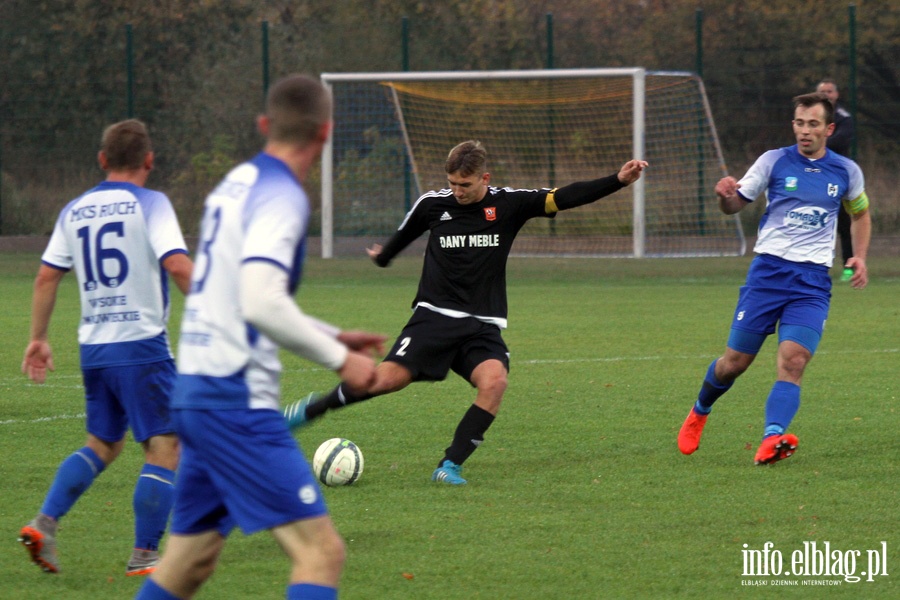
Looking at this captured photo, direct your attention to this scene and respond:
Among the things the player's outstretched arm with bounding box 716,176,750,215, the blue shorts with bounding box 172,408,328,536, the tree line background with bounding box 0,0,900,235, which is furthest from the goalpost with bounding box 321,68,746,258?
the blue shorts with bounding box 172,408,328,536

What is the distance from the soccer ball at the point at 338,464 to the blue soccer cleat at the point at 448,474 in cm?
38

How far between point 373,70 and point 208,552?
21924 millimetres

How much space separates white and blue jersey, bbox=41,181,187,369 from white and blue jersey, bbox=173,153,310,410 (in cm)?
147

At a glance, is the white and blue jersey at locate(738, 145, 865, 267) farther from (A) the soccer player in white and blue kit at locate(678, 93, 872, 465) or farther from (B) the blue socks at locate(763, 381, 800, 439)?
(B) the blue socks at locate(763, 381, 800, 439)

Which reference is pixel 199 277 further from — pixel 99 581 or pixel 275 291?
pixel 99 581

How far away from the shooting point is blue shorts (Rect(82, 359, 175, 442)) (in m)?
4.91

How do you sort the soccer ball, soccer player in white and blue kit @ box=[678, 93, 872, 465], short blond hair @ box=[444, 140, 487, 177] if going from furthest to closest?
soccer player in white and blue kit @ box=[678, 93, 872, 465]
short blond hair @ box=[444, 140, 487, 177]
the soccer ball

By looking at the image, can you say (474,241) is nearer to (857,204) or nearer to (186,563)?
(857,204)

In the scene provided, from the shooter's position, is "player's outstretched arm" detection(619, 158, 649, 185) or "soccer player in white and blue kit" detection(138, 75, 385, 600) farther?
"player's outstretched arm" detection(619, 158, 649, 185)

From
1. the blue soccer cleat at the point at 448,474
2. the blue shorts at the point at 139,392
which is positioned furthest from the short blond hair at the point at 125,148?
the blue soccer cleat at the point at 448,474

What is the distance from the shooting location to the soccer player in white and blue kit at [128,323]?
16.1ft

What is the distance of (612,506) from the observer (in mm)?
6059

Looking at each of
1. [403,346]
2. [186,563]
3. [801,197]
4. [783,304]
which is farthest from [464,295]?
[186,563]

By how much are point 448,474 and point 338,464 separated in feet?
1.79
